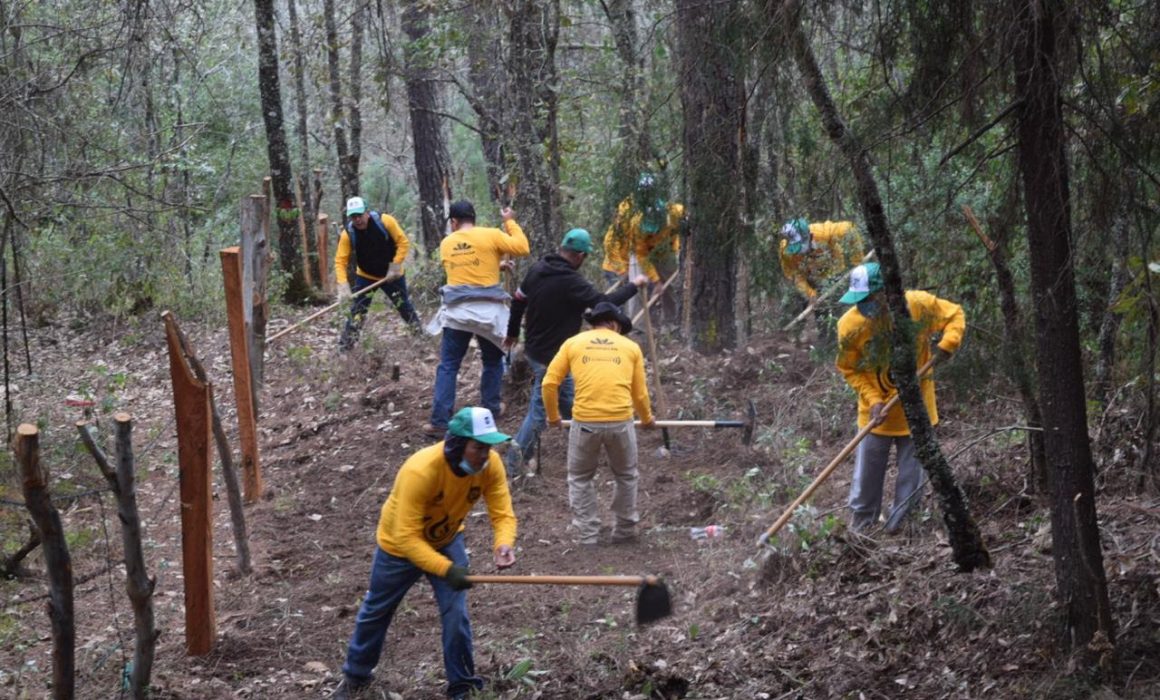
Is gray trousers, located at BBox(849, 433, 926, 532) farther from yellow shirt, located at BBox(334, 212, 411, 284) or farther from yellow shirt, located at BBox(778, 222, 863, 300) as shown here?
yellow shirt, located at BBox(334, 212, 411, 284)

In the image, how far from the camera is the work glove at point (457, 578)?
5988mm

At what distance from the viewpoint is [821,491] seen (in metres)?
8.90

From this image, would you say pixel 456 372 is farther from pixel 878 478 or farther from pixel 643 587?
pixel 643 587

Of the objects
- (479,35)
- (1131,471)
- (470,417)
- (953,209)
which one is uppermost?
(479,35)

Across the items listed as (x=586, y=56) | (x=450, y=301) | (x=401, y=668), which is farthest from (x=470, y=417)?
(x=586, y=56)

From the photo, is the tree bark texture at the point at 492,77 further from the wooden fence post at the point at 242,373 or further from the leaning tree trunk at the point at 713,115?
the leaning tree trunk at the point at 713,115

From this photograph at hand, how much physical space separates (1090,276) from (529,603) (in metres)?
4.16

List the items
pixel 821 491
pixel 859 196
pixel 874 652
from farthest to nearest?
pixel 821 491, pixel 874 652, pixel 859 196

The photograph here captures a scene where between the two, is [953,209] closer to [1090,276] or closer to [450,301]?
[1090,276]

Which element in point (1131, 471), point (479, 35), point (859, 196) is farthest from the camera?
point (479, 35)

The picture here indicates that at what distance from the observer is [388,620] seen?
6309 mm

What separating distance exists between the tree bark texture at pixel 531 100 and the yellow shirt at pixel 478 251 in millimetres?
804

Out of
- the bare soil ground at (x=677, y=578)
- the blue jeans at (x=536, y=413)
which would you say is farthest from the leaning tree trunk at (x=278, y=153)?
the blue jeans at (x=536, y=413)

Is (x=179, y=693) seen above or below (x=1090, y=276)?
below
